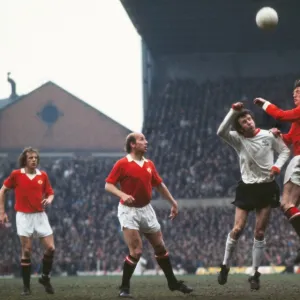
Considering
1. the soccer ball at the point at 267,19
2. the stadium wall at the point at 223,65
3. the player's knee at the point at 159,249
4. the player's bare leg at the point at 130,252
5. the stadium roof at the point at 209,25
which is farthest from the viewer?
the stadium wall at the point at 223,65

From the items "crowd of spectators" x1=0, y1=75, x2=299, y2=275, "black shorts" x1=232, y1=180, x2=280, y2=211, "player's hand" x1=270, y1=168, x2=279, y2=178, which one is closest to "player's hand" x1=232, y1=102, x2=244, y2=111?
"player's hand" x1=270, y1=168, x2=279, y2=178

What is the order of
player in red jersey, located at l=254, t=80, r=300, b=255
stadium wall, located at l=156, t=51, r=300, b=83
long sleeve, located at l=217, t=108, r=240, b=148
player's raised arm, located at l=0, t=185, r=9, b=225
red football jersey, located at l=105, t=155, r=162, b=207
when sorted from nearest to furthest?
red football jersey, located at l=105, t=155, r=162, b=207, player in red jersey, located at l=254, t=80, r=300, b=255, long sleeve, located at l=217, t=108, r=240, b=148, player's raised arm, located at l=0, t=185, r=9, b=225, stadium wall, located at l=156, t=51, r=300, b=83

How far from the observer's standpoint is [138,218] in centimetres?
955

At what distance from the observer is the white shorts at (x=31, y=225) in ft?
38.1

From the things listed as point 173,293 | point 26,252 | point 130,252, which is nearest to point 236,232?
point 173,293

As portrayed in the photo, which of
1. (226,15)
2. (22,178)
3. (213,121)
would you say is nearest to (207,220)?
(213,121)

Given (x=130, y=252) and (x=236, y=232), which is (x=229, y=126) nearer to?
(x=236, y=232)

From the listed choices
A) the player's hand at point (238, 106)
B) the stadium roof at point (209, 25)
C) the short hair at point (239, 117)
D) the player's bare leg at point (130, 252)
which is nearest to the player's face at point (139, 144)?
the player's bare leg at point (130, 252)

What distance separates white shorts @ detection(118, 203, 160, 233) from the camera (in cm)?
952

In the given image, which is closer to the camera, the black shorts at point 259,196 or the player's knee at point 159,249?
the player's knee at point 159,249

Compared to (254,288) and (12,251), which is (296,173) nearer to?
(254,288)

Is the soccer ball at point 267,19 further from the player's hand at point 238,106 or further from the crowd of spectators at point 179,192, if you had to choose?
the player's hand at point 238,106

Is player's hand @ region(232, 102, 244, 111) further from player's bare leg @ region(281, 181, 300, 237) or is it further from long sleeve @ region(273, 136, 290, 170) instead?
player's bare leg @ region(281, 181, 300, 237)

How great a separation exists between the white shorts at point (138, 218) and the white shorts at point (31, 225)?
252cm
